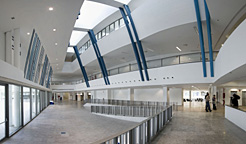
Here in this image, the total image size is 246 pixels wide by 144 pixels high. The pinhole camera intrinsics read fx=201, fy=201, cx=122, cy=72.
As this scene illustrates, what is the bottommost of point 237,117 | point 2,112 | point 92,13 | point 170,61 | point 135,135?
point 237,117

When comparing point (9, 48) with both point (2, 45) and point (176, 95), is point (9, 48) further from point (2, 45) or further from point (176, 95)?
point (176, 95)

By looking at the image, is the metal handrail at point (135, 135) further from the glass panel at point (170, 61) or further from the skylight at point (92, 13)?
the skylight at point (92, 13)

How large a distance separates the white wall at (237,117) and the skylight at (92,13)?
17.4m

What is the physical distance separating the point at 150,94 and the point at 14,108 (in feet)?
74.7

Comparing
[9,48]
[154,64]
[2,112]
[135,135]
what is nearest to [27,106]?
[2,112]

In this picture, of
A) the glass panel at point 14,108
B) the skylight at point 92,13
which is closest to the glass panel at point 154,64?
the skylight at point 92,13

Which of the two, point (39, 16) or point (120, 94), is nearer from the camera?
point (39, 16)

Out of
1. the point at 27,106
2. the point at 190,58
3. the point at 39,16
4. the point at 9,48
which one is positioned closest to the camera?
the point at 39,16

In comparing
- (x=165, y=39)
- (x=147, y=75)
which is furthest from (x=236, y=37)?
(x=147, y=75)

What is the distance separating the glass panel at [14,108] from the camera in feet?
38.2

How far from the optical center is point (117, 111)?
904 inches

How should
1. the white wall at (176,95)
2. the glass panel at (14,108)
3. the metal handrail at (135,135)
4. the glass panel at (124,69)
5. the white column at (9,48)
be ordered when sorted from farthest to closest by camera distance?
the white wall at (176,95), the glass panel at (124,69), the glass panel at (14,108), the white column at (9,48), the metal handrail at (135,135)

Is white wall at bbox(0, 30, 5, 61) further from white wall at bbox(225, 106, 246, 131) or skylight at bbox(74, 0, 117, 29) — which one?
skylight at bbox(74, 0, 117, 29)

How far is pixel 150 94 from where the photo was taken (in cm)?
3234
